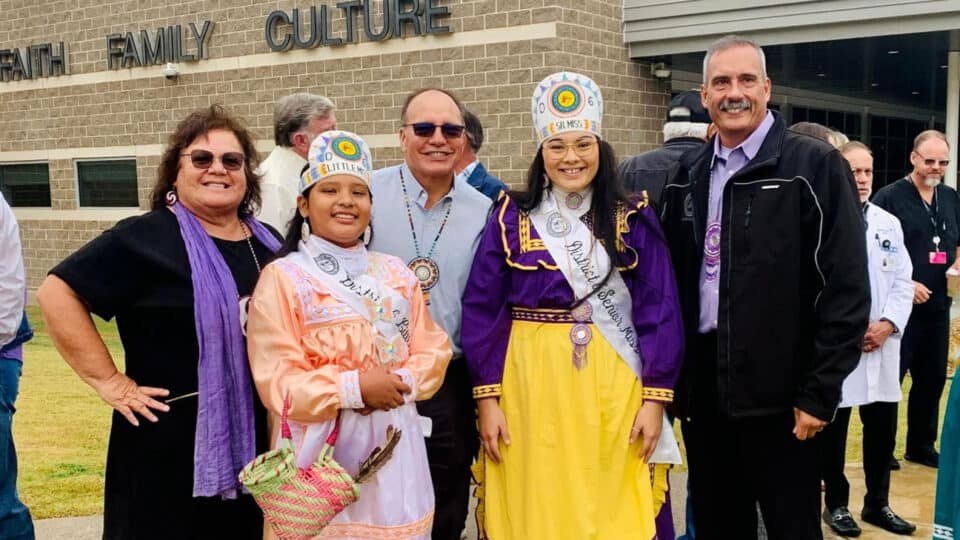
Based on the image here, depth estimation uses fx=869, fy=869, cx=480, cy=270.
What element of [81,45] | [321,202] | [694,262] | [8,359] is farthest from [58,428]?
[81,45]

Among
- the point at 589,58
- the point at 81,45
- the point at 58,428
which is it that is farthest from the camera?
the point at 81,45

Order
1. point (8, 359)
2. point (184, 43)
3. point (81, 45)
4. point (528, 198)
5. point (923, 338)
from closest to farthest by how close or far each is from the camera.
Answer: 1. point (528, 198)
2. point (8, 359)
3. point (923, 338)
4. point (184, 43)
5. point (81, 45)

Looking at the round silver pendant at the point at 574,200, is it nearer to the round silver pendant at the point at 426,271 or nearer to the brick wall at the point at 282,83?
the round silver pendant at the point at 426,271

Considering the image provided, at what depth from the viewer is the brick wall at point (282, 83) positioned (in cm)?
973

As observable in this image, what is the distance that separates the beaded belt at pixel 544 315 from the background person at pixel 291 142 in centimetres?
188

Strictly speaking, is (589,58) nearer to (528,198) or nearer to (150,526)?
(528,198)

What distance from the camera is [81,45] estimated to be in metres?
14.2

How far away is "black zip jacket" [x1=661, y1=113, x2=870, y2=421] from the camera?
3.01m

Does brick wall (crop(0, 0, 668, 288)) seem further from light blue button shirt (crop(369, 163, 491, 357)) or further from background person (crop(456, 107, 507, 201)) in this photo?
light blue button shirt (crop(369, 163, 491, 357))

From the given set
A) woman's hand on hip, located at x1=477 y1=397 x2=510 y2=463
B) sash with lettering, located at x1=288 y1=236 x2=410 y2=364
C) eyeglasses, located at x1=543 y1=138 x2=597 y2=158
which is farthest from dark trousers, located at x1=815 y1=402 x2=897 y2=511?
sash with lettering, located at x1=288 y1=236 x2=410 y2=364

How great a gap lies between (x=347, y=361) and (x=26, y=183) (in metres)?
15.3

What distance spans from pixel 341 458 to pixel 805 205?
5.95 ft

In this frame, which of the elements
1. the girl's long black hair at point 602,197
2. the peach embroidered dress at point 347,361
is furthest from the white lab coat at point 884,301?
the peach embroidered dress at point 347,361

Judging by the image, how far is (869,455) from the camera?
16.2ft
